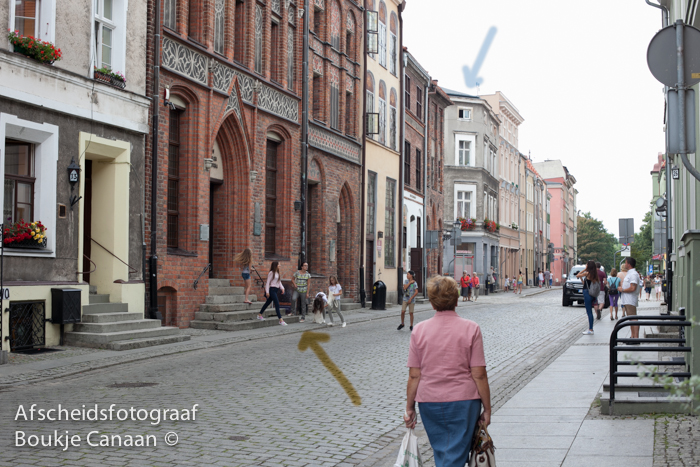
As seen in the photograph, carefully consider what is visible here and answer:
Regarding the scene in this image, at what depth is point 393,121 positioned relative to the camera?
37781 millimetres

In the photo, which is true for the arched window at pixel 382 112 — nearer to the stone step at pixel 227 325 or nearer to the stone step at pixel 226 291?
the stone step at pixel 226 291

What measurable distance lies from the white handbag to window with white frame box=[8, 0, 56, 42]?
13121 mm

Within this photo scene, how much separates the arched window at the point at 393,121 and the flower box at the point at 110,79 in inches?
819

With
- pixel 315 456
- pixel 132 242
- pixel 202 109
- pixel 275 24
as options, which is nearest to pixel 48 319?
pixel 132 242

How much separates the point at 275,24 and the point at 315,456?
2078cm

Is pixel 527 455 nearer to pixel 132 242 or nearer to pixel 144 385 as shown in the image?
pixel 144 385

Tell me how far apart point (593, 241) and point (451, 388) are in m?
138

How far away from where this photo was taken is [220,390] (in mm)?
10484

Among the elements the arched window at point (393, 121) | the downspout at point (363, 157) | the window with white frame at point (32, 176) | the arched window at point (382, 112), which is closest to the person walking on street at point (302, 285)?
the window with white frame at point (32, 176)

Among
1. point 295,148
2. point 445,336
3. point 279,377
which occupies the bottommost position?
point 279,377

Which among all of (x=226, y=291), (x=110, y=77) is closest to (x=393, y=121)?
(x=226, y=291)

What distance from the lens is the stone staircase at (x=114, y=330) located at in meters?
15.3

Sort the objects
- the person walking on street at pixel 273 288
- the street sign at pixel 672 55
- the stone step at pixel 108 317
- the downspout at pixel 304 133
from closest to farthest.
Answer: the street sign at pixel 672 55 < the stone step at pixel 108 317 < the person walking on street at pixel 273 288 < the downspout at pixel 304 133

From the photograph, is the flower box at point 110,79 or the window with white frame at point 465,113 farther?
the window with white frame at point 465,113
